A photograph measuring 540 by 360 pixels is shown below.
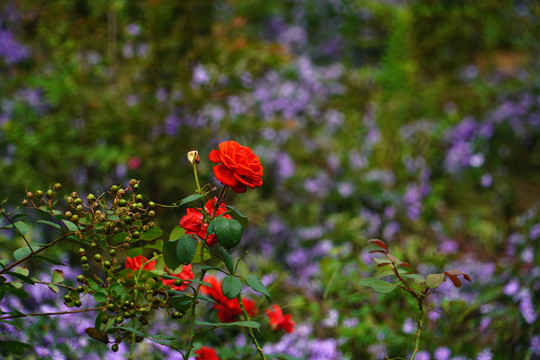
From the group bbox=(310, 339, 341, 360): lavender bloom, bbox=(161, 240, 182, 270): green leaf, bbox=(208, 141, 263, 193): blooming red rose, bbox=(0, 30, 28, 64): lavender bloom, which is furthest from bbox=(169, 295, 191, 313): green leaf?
bbox=(0, 30, 28, 64): lavender bloom

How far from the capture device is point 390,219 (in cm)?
258

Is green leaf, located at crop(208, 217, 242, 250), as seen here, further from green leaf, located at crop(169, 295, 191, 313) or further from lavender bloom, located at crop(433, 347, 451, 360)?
lavender bloom, located at crop(433, 347, 451, 360)

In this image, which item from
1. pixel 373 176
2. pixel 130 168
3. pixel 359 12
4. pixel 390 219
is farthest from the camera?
pixel 359 12

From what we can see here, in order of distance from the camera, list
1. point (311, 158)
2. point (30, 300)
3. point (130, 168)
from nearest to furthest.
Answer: point (30, 300)
point (130, 168)
point (311, 158)

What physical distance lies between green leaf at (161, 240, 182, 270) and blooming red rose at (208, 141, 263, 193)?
4.9 inches

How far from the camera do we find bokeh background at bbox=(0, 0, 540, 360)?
1.56 metres

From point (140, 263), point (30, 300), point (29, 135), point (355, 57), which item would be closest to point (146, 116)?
point (29, 135)

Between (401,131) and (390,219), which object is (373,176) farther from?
(401,131)

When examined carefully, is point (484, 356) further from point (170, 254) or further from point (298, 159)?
point (298, 159)

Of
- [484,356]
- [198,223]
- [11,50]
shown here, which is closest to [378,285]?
[198,223]

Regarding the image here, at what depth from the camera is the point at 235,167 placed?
757 millimetres

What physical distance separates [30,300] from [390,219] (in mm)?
1653

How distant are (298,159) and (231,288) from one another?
2.48 m

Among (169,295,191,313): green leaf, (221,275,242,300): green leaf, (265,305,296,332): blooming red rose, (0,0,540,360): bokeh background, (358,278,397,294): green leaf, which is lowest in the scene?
(0,0,540,360): bokeh background
